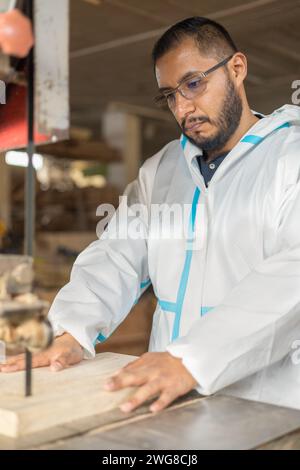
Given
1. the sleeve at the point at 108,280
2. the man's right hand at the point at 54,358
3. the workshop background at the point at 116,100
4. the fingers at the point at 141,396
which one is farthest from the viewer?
the workshop background at the point at 116,100

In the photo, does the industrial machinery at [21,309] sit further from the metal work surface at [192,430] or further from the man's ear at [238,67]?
the man's ear at [238,67]

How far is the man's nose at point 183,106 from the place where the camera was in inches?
66.7

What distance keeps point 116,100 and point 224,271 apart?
3500 mm

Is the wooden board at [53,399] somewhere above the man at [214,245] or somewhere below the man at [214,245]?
below

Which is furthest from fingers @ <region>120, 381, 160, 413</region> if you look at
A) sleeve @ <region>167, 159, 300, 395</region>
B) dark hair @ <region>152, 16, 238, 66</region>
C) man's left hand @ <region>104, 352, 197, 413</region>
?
dark hair @ <region>152, 16, 238, 66</region>

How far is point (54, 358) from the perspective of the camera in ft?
4.40

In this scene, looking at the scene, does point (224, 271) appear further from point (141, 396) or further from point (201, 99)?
point (141, 396)

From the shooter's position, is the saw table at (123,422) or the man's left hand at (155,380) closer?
the saw table at (123,422)
